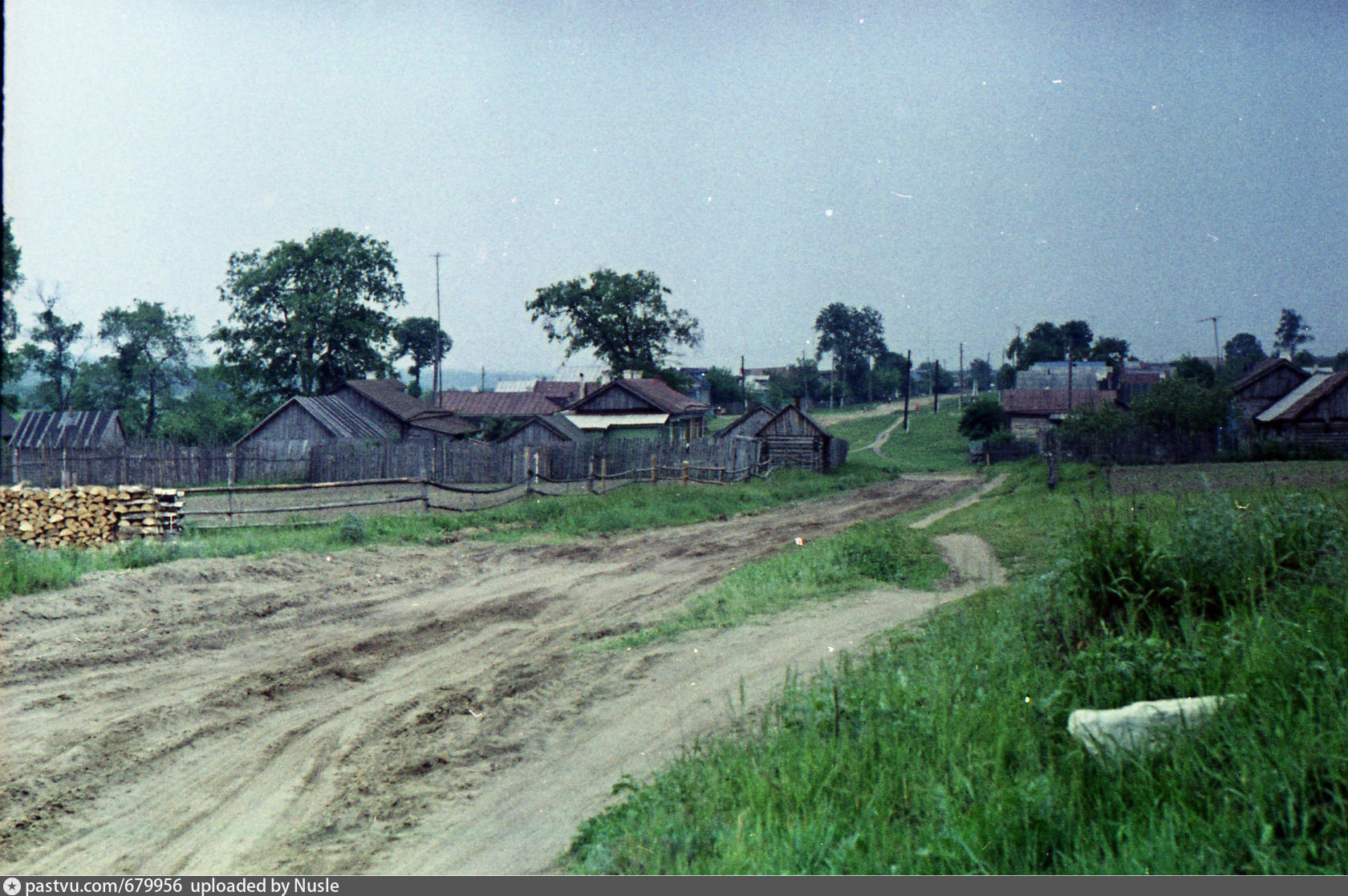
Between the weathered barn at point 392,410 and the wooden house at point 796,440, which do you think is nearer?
the wooden house at point 796,440

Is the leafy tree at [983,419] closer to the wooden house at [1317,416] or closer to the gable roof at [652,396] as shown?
the gable roof at [652,396]

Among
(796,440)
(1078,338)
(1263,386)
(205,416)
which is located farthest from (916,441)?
(205,416)

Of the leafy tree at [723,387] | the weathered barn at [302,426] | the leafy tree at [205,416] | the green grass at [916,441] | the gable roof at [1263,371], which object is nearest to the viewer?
the gable roof at [1263,371]

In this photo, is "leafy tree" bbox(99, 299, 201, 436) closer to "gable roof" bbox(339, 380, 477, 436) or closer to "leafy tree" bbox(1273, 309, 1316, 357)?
"gable roof" bbox(339, 380, 477, 436)

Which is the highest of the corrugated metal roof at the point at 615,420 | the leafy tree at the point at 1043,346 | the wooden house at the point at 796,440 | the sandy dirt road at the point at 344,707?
the leafy tree at the point at 1043,346

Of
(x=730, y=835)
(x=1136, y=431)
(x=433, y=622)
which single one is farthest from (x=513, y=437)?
(x=730, y=835)

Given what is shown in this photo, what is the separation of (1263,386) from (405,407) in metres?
33.7

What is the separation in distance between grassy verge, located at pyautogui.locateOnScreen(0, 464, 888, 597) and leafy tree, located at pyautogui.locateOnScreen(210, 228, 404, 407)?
2374cm

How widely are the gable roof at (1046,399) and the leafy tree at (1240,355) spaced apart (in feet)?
27.8

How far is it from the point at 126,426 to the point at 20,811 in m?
47.5

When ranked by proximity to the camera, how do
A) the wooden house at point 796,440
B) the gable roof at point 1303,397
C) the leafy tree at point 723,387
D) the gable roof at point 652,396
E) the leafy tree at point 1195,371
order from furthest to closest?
1. the leafy tree at point 723,387
2. the gable roof at point 652,396
3. the wooden house at point 796,440
4. the leafy tree at point 1195,371
5. the gable roof at point 1303,397

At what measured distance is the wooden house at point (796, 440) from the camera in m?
36.5

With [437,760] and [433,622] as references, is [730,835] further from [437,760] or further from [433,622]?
[433,622]

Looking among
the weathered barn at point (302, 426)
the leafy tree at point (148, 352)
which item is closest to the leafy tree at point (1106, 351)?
the weathered barn at point (302, 426)
